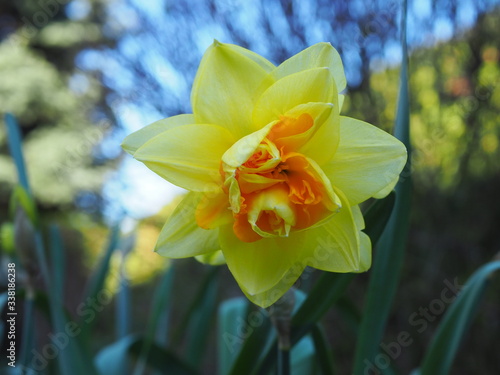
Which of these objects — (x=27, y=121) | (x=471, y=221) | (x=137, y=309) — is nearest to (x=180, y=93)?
(x=471, y=221)

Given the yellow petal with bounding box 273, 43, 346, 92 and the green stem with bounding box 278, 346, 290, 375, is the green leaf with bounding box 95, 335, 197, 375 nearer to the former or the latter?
the green stem with bounding box 278, 346, 290, 375

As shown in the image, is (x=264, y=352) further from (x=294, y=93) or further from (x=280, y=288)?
(x=294, y=93)

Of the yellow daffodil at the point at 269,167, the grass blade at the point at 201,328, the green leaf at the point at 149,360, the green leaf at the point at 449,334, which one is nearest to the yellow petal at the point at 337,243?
the yellow daffodil at the point at 269,167

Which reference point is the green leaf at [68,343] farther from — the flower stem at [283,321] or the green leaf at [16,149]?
the flower stem at [283,321]

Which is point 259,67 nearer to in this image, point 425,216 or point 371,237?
point 371,237

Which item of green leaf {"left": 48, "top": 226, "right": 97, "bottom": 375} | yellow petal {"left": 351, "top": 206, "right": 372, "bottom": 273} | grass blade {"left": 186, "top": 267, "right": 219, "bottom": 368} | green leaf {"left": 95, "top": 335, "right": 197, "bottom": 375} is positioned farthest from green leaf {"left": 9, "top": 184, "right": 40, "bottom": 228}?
yellow petal {"left": 351, "top": 206, "right": 372, "bottom": 273}

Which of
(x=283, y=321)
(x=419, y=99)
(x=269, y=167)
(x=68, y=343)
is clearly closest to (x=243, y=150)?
(x=269, y=167)
